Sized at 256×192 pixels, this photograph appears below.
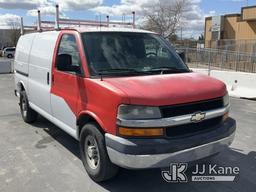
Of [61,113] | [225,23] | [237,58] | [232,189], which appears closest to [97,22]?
[61,113]

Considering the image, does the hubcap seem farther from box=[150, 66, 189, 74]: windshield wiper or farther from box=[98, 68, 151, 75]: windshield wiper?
box=[150, 66, 189, 74]: windshield wiper

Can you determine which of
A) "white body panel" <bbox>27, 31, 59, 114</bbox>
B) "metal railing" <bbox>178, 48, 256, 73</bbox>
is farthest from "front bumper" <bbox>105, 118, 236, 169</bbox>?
"metal railing" <bbox>178, 48, 256, 73</bbox>

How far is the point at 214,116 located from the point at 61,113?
2.48m

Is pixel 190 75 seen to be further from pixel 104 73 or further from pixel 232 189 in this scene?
pixel 232 189

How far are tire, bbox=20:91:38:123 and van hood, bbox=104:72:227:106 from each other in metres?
3.64

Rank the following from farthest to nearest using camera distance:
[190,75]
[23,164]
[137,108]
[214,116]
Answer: [23,164]
[190,75]
[214,116]
[137,108]

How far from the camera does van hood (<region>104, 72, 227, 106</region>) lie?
132 inches

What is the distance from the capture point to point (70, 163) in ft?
15.4

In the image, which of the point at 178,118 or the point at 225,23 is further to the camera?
the point at 225,23

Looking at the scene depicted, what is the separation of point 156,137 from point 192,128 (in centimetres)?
55

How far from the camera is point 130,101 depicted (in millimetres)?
3350

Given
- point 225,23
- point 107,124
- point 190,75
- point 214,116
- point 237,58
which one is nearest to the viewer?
point 107,124

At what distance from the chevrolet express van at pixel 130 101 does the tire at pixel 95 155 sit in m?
0.01

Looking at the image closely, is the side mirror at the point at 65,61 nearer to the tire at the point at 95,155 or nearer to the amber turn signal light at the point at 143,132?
the tire at the point at 95,155
